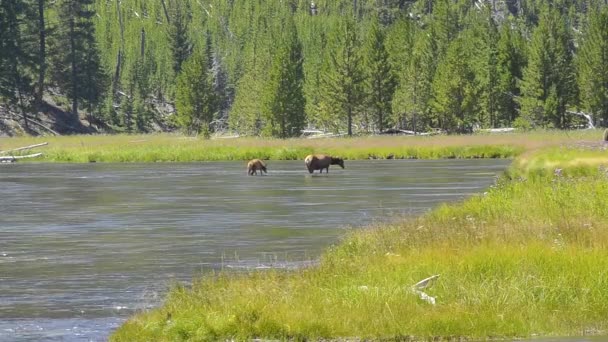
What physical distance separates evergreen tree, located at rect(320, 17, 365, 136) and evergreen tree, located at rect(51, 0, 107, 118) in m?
30.0

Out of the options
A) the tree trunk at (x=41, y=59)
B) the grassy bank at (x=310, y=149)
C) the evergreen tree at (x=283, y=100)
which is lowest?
the grassy bank at (x=310, y=149)

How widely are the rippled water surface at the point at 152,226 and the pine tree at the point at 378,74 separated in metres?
53.2

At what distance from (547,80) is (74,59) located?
5196 cm

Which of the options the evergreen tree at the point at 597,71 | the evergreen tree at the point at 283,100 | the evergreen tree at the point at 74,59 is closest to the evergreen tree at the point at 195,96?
the evergreen tree at the point at 283,100

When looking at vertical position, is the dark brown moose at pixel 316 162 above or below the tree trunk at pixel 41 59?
below

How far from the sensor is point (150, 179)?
51.6 meters

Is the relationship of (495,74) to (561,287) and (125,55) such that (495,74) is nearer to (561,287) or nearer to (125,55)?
(125,55)

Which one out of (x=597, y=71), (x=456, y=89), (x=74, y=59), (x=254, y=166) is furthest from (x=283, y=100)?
(x=254, y=166)

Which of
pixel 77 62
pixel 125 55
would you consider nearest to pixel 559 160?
pixel 77 62

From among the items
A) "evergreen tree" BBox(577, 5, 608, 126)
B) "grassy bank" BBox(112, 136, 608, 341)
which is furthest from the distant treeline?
"grassy bank" BBox(112, 136, 608, 341)

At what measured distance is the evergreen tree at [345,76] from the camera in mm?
105625

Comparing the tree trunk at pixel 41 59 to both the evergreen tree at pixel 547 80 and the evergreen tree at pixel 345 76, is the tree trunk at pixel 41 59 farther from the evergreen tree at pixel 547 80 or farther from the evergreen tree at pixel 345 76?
the evergreen tree at pixel 547 80

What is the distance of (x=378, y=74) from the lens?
110312mm

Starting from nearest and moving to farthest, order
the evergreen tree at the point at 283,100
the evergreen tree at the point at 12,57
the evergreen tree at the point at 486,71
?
1. the evergreen tree at the point at 283,100
2. the evergreen tree at the point at 486,71
3. the evergreen tree at the point at 12,57
